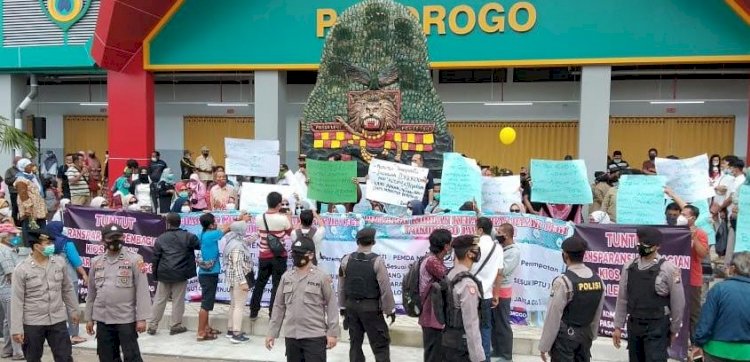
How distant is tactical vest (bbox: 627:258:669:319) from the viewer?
17.7 feet

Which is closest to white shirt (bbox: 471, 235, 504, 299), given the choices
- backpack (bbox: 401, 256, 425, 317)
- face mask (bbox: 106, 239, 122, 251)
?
backpack (bbox: 401, 256, 425, 317)

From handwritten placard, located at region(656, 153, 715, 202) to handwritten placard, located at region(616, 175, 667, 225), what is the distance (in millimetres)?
255

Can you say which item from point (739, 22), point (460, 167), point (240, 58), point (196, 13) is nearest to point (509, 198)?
point (460, 167)

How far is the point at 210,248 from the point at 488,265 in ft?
10.6

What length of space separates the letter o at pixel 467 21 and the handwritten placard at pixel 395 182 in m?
8.38

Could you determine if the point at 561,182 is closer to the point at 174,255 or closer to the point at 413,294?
the point at 413,294

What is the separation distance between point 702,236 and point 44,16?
18.0 metres

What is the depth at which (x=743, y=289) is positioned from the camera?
478 cm

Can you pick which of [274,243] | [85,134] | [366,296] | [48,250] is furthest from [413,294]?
[85,134]

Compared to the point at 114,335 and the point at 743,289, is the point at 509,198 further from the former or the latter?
the point at 114,335

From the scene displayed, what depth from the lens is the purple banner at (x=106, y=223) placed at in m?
8.48

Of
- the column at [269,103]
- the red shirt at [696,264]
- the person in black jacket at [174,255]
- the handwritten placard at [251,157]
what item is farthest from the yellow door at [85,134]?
the red shirt at [696,264]

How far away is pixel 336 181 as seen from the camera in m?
8.85

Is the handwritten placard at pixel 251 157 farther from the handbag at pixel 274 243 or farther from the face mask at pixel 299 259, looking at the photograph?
the face mask at pixel 299 259
